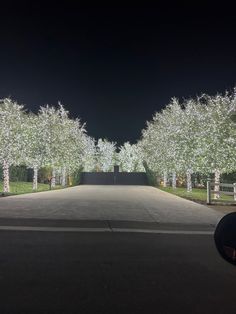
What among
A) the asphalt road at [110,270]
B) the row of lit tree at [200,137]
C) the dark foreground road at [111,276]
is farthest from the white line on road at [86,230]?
A: the row of lit tree at [200,137]

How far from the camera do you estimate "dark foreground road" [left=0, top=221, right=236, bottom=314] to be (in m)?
5.15

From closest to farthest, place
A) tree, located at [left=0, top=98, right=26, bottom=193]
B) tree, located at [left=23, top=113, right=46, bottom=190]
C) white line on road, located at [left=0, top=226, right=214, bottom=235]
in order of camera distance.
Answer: white line on road, located at [left=0, top=226, right=214, bottom=235] → tree, located at [left=0, top=98, right=26, bottom=193] → tree, located at [left=23, top=113, right=46, bottom=190]

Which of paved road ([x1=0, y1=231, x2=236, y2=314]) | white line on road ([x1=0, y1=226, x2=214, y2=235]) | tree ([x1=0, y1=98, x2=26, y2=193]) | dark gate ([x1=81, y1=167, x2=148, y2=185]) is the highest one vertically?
tree ([x1=0, y1=98, x2=26, y2=193])

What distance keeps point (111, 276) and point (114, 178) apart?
64370 mm

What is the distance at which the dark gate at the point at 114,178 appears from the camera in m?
68.7

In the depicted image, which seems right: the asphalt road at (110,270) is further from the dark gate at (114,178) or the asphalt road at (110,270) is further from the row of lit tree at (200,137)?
the dark gate at (114,178)

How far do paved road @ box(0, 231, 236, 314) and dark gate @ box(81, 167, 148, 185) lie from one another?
5844 cm

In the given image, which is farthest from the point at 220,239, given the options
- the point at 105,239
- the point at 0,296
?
the point at 105,239

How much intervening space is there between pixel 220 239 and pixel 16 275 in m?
4.11

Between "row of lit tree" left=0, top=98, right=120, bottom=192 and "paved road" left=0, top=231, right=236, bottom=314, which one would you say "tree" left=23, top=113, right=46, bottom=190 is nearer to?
"row of lit tree" left=0, top=98, right=120, bottom=192

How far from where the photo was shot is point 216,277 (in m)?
6.72

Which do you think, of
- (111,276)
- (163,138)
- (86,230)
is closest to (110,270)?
(111,276)

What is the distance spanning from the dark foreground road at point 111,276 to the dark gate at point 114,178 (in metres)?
58.4

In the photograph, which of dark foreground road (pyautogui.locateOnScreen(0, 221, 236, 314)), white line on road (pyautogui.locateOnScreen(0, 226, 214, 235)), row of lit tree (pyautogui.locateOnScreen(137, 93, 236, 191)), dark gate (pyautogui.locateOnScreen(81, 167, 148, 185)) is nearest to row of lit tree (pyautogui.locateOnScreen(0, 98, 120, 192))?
row of lit tree (pyautogui.locateOnScreen(137, 93, 236, 191))
